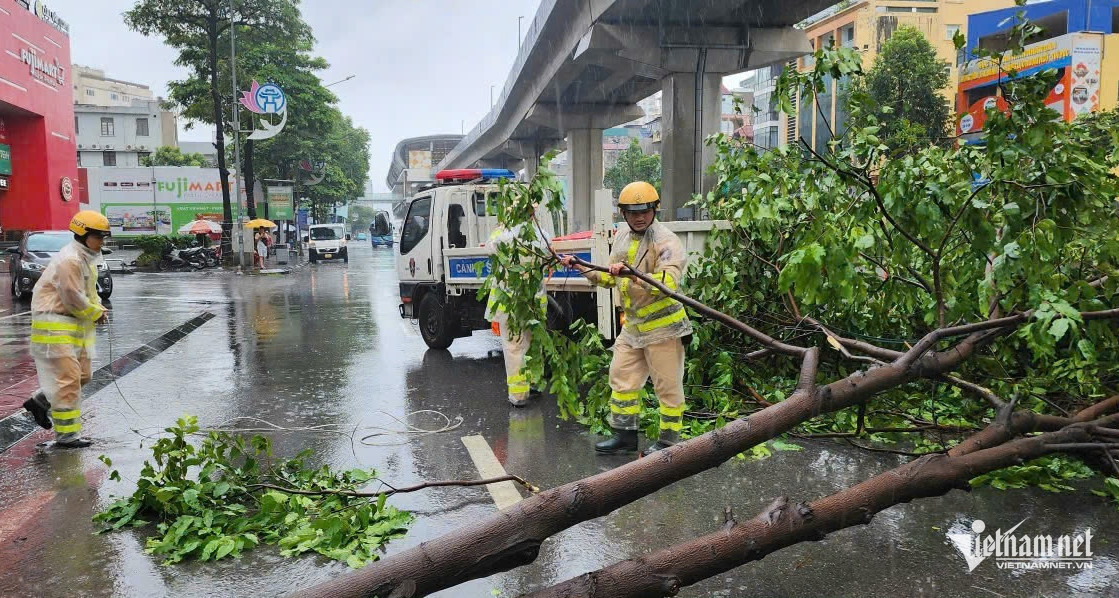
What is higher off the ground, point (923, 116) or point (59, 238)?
point (923, 116)

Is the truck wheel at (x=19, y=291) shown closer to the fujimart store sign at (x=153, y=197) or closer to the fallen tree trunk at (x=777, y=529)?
the fallen tree trunk at (x=777, y=529)

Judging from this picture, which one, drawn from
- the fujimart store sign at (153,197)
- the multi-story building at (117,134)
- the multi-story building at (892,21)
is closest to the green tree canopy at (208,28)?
the fujimart store sign at (153,197)

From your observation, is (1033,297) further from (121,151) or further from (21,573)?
(121,151)

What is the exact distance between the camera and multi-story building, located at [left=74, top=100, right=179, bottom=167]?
7700 centimetres

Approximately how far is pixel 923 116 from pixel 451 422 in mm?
33451

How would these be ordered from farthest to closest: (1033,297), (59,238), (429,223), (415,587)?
(59,238), (429,223), (1033,297), (415,587)

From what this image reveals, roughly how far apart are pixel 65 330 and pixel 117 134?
272 ft

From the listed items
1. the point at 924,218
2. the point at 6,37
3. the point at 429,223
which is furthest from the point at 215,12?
the point at 924,218

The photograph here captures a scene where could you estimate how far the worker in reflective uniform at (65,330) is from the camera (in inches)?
239

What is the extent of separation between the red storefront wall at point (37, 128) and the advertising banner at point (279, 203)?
10.3 metres

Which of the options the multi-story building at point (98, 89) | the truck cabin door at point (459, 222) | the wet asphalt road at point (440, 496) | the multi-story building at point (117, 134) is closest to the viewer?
the wet asphalt road at point (440, 496)

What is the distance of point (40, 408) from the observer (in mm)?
6203

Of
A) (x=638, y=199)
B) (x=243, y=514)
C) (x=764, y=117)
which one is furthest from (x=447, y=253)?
(x=764, y=117)

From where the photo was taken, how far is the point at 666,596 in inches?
109
